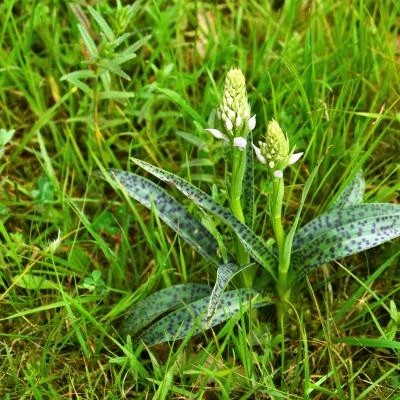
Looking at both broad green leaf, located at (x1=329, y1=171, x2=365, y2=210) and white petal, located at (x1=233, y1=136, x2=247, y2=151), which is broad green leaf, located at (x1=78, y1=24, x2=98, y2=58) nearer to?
white petal, located at (x1=233, y1=136, x2=247, y2=151)

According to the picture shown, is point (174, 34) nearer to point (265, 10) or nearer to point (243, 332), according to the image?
point (265, 10)

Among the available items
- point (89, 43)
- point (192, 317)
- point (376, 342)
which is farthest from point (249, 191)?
point (89, 43)

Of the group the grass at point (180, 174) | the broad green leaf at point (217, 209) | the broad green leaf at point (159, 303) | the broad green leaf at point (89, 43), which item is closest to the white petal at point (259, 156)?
the broad green leaf at point (217, 209)


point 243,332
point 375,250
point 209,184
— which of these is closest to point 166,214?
point 209,184

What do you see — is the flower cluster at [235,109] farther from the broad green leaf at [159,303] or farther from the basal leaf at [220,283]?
the broad green leaf at [159,303]

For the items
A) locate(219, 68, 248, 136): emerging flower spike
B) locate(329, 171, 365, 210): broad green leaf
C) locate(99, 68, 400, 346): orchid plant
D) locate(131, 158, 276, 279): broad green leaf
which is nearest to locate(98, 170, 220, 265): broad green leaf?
locate(99, 68, 400, 346): orchid plant

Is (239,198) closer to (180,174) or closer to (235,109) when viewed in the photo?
(235,109)
